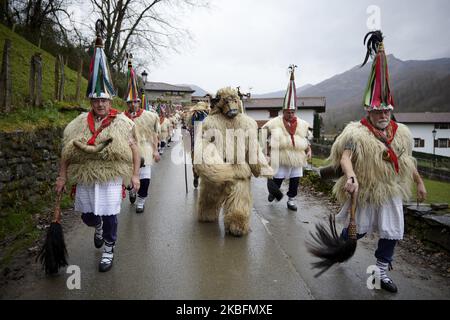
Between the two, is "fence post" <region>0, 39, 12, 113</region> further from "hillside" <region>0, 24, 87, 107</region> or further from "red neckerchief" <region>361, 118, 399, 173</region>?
"red neckerchief" <region>361, 118, 399, 173</region>

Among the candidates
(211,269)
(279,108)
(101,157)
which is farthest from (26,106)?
(279,108)

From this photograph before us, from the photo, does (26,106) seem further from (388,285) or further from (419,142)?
(419,142)

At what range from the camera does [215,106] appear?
504cm

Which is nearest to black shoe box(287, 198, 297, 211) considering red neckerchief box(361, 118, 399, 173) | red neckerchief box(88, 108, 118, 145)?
red neckerchief box(361, 118, 399, 173)

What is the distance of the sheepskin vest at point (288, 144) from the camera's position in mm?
6242

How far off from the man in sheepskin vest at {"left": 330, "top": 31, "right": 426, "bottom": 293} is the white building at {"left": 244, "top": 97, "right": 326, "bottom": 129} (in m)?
41.2

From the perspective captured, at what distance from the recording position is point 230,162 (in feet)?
15.8

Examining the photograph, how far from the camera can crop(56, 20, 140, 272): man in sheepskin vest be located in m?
3.54

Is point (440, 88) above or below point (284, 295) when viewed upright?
above

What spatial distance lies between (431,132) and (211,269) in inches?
2267

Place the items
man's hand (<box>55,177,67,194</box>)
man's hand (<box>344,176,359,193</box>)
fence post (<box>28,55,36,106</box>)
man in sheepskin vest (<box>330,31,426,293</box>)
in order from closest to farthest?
man's hand (<box>344,176,359,193</box>)
man in sheepskin vest (<box>330,31,426,293</box>)
man's hand (<box>55,177,67,194</box>)
fence post (<box>28,55,36,106</box>)
